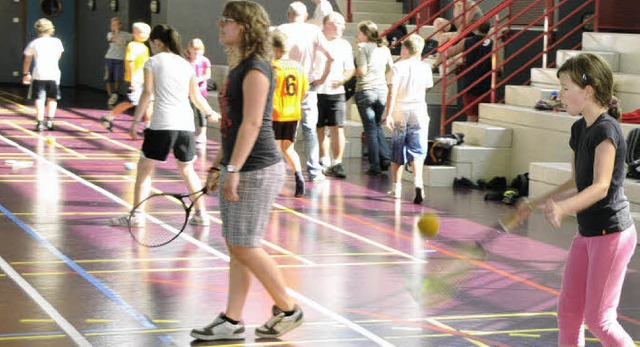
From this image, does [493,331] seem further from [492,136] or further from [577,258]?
[492,136]

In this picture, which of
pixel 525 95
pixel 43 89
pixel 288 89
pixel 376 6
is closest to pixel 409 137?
pixel 288 89

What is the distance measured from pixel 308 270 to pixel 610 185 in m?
4.24

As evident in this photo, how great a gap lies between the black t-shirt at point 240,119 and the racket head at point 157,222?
3.05 meters

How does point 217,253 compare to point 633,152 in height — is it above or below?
below

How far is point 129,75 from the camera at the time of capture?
2019 centimetres

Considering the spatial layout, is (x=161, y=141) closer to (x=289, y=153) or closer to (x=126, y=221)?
(x=126, y=221)

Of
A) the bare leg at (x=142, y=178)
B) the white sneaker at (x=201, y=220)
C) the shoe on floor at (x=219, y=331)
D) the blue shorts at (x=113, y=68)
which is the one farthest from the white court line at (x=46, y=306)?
the blue shorts at (x=113, y=68)

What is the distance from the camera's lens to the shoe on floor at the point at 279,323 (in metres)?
7.65

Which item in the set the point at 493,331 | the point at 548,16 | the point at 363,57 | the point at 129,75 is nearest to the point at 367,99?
the point at 363,57

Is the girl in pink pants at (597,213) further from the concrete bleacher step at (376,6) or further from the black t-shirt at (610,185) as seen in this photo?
the concrete bleacher step at (376,6)

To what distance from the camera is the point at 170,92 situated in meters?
11.1

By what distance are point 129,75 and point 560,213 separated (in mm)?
15166

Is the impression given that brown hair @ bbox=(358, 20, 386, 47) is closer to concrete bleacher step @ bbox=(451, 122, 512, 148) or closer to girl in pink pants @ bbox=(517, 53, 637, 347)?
concrete bleacher step @ bbox=(451, 122, 512, 148)

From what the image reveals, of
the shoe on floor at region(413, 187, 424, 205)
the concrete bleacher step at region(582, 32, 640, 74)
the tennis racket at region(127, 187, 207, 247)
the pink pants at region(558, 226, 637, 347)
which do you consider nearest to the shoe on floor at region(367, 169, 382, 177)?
the shoe on floor at region(413, 187, 424, 205)
